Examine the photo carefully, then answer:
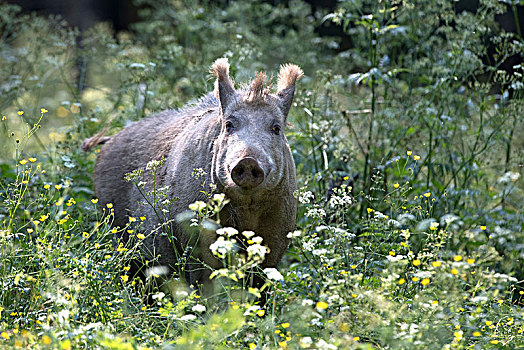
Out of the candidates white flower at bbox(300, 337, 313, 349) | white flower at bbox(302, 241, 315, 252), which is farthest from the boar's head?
white flower at bbox(300, 337, 313, 349)

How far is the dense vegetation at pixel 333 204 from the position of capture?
3.24m

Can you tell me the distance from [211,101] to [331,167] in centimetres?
127

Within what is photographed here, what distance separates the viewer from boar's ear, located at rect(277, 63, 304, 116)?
4941mm

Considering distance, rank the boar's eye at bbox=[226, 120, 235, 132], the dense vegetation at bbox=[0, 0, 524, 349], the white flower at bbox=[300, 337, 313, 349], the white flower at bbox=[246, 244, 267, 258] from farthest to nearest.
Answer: the boar's eye at bbox=[226, 120, 235, 132], the dense vegetation at bbox=[0, 0, 524, 349], the white flower at bbox=[246, 244, 267, 258], the white flower at bbox=[300, 337, 313, 349]

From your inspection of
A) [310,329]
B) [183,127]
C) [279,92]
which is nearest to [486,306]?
[310,329]

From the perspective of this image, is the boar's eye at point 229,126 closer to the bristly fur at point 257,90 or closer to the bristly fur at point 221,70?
the bristly fur at point 257,90

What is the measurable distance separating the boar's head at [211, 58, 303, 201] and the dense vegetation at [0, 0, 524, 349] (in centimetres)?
33

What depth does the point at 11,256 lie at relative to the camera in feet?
12.1

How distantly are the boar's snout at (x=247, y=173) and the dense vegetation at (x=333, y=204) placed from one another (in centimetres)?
26

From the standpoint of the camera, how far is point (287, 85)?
5.03 metres

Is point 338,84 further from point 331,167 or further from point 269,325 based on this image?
point 269,325

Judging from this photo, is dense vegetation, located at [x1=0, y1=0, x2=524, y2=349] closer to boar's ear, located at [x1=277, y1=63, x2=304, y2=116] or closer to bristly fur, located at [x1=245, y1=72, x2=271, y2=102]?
boar's ear, located at [x1=277, y1=63, x2=304, y2=116]

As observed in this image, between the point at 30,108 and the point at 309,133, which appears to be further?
the point at 30,108

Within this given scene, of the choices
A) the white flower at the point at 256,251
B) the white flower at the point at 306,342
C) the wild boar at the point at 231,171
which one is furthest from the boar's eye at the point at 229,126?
the white flower at the point at 306,342
